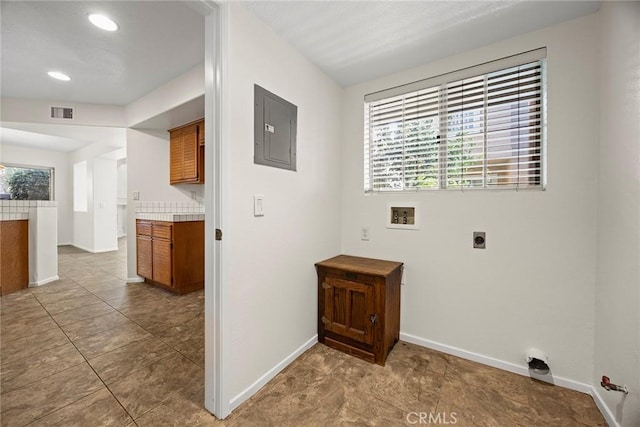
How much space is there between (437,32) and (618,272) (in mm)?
1694

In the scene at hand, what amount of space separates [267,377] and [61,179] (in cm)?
804

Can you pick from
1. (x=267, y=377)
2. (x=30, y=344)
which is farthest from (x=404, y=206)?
(x=30, y=344)

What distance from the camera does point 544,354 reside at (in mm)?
1639

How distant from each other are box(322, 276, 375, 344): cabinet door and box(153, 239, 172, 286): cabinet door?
226 cm

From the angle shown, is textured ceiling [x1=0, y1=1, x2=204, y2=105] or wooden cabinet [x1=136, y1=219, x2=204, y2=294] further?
wooden cabinet [x1=136, y1=219, x2=204, y2=294]

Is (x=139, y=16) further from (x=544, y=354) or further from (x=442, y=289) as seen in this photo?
(x=544, y=354)

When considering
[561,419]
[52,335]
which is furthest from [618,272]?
[52,335]

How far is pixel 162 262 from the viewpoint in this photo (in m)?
3.26

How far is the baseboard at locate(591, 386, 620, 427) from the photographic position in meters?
1.27

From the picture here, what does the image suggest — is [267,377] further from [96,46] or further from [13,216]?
[13,216]

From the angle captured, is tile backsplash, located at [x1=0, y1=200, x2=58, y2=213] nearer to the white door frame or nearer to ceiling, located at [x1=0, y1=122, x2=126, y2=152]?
ceiling, located at [x1=0, y1=122, x2=126, y2=152]

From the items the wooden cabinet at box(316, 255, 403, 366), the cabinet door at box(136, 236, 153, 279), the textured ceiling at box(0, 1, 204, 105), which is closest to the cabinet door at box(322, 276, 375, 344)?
the wooden cabinet at box(316, 255, 403, 366)

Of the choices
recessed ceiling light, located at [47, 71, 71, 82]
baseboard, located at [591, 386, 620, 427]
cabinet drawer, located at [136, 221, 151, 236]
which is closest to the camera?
baseboard, located at [591, 386, 620, 427]

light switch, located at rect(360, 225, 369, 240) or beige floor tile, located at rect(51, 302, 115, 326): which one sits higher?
light switch, located at rect(360, 225, 369, 240)
